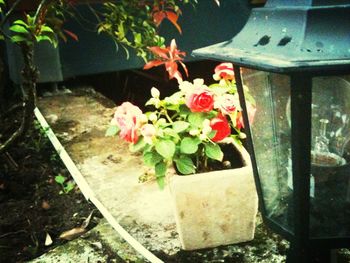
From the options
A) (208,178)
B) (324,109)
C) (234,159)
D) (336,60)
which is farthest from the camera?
(234,159)

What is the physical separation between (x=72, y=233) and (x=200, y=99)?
1153 mm

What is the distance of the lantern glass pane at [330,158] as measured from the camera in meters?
1.06

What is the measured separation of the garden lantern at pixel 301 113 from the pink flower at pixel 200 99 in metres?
0.32

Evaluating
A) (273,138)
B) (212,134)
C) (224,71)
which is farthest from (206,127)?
(273,138)

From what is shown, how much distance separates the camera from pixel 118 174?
2.71 m

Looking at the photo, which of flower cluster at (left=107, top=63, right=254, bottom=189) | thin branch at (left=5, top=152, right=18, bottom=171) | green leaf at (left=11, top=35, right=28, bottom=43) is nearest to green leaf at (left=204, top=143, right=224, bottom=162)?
flower cluster at (left=107, top=63, right=254, bottom=189)

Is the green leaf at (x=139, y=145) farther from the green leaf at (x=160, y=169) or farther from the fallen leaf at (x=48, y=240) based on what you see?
the fallen leaf at (x=48, y=240)

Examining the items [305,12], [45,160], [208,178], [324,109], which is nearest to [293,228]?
[324,109]

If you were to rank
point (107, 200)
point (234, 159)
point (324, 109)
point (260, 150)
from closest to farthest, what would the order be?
point (324, 109)
point (260, 150)
point (234, 159)
point (107, 200)

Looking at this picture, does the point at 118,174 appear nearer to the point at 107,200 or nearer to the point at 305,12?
the point at 107,200

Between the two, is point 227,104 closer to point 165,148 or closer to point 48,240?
point 165,148

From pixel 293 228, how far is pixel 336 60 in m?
0.55

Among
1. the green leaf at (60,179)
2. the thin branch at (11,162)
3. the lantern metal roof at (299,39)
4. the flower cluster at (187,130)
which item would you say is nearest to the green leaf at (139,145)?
the flower cluster at (187,130)

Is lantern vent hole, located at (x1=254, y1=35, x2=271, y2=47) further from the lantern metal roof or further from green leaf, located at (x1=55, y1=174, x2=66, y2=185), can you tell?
green leaf, located at (x1=55, y1=174, x2=66, y2=185)
